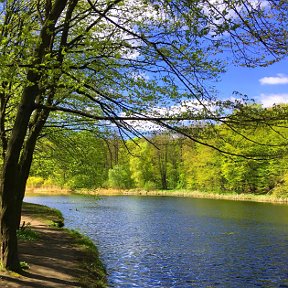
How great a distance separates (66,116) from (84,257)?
6.03 meters

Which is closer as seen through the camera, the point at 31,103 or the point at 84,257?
the point at 31,103

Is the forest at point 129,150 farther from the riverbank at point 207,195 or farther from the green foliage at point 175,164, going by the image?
the riverbank at point 207,195

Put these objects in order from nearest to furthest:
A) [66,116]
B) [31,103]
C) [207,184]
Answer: [31,103], [66,116], [207,184]

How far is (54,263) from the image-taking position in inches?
437

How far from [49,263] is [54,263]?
16cm

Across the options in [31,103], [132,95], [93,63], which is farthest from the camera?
[132,95]

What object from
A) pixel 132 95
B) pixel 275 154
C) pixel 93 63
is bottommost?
pixel 275 154

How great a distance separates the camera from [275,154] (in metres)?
8.10

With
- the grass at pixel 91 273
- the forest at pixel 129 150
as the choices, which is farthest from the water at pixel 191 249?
the forest at pixel 129 150

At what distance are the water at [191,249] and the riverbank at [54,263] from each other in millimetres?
1044

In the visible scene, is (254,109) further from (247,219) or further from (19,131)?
(247,219)

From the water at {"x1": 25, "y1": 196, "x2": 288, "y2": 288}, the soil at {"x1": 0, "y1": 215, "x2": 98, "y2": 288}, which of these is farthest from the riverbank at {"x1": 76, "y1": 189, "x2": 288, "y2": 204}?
the soil at {"x1": 0, "y1": 215, "x2": 98, "y2": 288}

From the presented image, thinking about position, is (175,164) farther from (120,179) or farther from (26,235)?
(26,235)

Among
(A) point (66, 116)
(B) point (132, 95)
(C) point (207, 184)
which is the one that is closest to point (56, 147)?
(A) point (66, 116)
